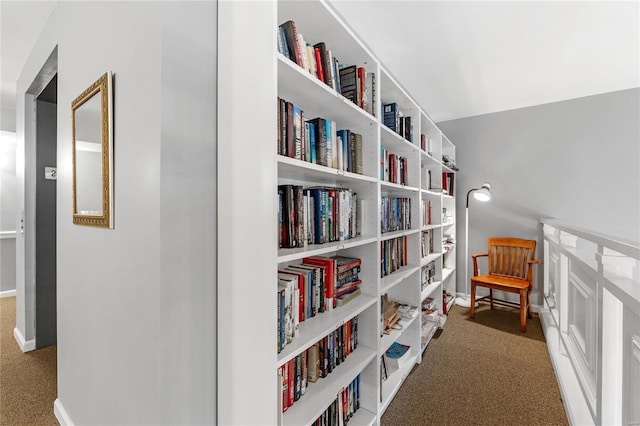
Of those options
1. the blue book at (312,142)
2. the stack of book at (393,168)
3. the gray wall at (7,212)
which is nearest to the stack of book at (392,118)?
the stack of book at (393,168)

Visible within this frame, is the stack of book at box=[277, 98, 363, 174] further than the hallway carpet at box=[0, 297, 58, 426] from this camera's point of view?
No

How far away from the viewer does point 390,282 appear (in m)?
1.77

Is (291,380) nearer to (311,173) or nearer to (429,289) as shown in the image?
(311,173)

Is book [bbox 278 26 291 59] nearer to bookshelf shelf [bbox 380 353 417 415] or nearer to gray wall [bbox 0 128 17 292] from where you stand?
bookshelf shelf [bbox 380 353 417 415]

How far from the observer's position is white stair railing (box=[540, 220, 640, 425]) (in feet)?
3.66

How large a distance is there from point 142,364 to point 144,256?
0.37 metres

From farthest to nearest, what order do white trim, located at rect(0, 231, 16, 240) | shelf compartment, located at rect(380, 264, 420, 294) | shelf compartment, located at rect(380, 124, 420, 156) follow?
1. white trim, located at rect(0, 231, 16, 240)
2. shelf compartment, located at rect(380, 124, 420, 156)
3. shelf compartment, located at rect(380, 264, 420, 294)

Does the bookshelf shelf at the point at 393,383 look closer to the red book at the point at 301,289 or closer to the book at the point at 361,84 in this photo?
the red book at the point at 301,289

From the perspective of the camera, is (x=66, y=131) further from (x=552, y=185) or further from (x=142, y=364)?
(x=552, y=185)

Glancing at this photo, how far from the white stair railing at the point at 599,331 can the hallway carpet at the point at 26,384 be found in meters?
2.80

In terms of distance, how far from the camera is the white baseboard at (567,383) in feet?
5.21

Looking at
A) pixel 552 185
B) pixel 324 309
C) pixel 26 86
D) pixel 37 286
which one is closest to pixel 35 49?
pixel 26 86

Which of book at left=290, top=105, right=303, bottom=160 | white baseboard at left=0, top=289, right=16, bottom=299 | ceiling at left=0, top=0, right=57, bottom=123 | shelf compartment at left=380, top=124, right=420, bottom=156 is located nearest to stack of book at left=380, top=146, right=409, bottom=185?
shelf compartment at left=380, top=124, right=420, bottom=156

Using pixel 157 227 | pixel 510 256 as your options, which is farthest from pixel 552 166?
pixel 157 227
